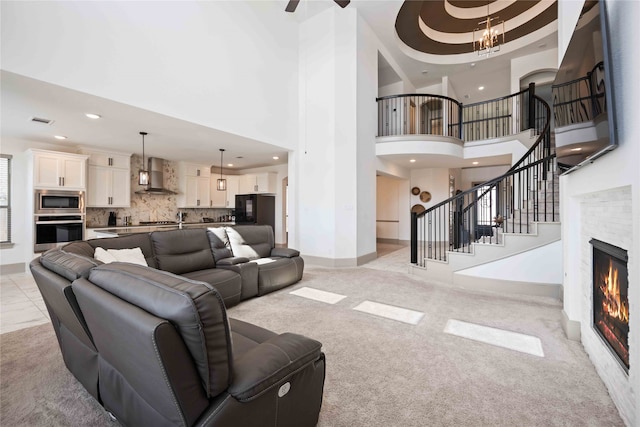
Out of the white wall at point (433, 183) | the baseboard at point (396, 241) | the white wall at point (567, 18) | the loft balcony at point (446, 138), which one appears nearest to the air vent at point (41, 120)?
the loft balcony at point (446, 138)

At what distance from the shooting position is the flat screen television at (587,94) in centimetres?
158

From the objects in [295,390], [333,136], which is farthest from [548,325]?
[333,136]

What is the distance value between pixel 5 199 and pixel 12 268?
4.50 feet

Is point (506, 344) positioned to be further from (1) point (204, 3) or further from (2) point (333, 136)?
(1) point (204, 3)

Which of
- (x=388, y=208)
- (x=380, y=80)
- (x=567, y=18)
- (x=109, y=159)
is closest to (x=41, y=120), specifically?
(x=109, y=159)

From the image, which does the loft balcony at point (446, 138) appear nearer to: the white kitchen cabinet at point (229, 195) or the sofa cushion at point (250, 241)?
the sofa cushion at point (250, 241)

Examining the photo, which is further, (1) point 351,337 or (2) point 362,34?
(2) point 362,34

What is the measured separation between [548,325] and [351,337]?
2.18 meters

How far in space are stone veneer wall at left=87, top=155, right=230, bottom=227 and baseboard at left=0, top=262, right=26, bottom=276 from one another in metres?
1.35

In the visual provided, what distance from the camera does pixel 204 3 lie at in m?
4.71

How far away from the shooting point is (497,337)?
2.81 metres

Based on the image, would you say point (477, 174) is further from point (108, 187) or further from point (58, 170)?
point (58, 170)

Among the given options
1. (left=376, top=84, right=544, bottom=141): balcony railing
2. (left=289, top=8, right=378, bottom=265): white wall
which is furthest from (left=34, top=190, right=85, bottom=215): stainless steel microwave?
(left=376, top=84, right=544, bottom=141): balcony railing

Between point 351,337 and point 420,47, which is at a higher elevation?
point 420,47
